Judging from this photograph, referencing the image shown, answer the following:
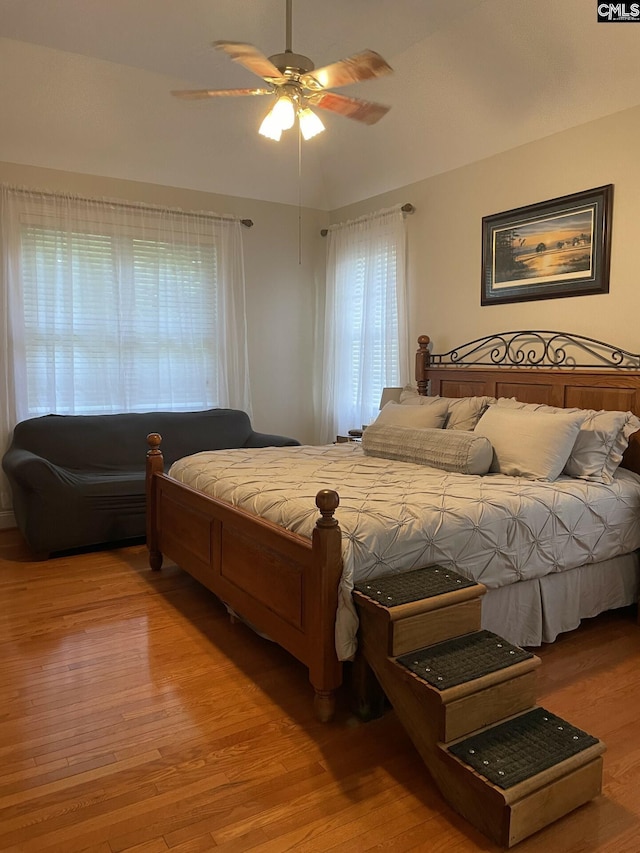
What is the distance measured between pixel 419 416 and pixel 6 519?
317cm

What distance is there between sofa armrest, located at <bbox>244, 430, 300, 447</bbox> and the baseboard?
1868 mm

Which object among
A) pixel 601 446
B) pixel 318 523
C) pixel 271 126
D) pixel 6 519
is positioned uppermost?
pixel 271 126

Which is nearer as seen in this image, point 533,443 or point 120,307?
point 533,443

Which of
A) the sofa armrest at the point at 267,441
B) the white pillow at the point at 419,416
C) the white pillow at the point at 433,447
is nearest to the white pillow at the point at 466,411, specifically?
the white pillow at the point at 419,416

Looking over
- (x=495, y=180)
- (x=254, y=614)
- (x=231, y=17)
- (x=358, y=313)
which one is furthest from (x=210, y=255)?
(x=254, y=614)

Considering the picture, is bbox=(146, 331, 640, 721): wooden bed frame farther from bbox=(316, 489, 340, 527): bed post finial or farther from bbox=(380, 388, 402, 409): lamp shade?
bbox=(380, 388, 402, 409): lamp shade

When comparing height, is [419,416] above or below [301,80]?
below

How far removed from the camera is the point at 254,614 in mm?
2760

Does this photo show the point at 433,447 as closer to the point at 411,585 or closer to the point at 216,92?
the point at 411,585

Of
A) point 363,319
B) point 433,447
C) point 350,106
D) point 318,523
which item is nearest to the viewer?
point 318,523

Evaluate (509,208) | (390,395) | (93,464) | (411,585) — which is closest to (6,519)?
(93,464)

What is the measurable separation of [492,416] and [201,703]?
2.16m

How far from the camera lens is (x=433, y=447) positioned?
139 inches

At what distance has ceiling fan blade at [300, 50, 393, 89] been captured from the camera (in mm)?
2627
